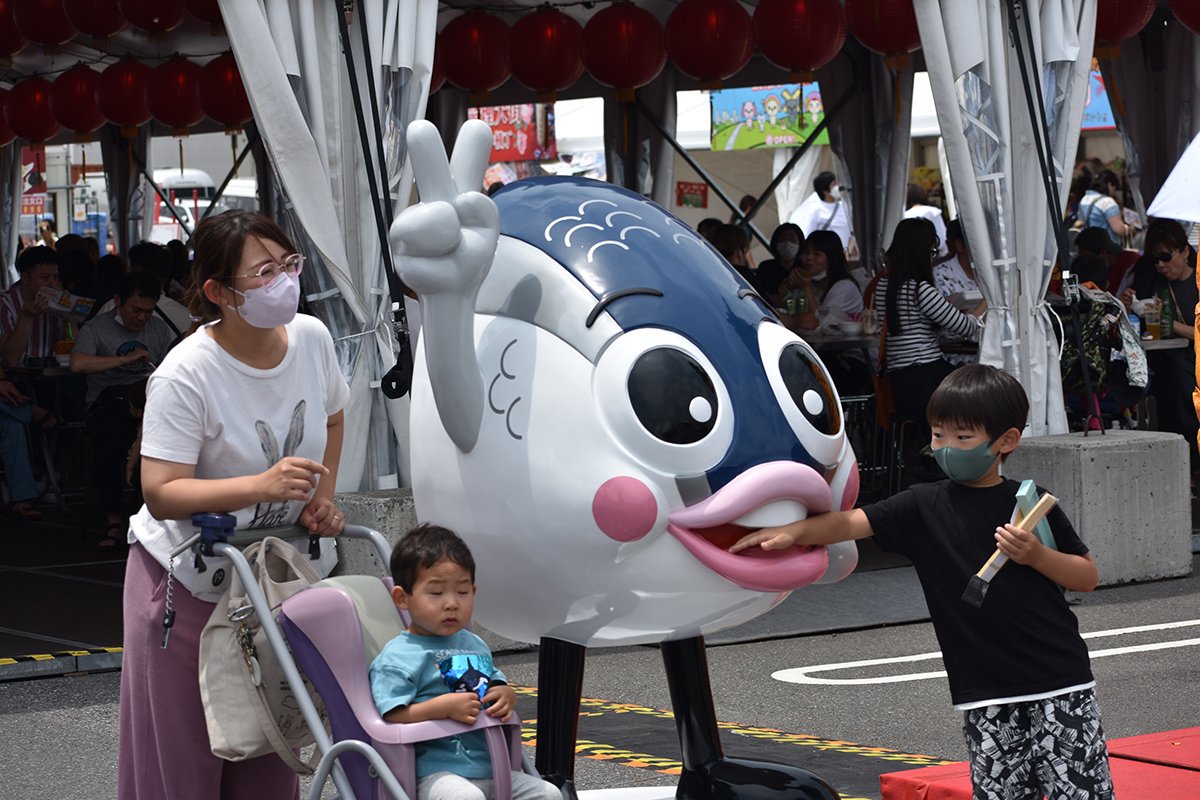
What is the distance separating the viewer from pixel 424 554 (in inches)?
149

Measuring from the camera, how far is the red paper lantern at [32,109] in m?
15.5

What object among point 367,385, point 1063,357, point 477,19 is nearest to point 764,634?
point 367,385

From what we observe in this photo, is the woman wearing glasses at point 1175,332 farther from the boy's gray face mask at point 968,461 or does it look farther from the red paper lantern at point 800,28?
the boy's gray face mask at point 968,461

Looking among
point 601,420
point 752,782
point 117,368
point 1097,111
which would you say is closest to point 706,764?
point 752,782

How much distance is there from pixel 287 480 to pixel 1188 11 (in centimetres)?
906

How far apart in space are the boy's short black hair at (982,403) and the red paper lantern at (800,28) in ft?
25.1

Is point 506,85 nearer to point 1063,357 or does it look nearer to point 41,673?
point 1063,357

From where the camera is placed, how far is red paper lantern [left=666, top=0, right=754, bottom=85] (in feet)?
38.2

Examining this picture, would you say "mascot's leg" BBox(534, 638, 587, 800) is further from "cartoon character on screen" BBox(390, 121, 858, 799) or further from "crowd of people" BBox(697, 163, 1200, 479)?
"crowd of people" BBox(697, 163, 1200, 479)

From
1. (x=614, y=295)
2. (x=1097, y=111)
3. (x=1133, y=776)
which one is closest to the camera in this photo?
(x=614, y=295)

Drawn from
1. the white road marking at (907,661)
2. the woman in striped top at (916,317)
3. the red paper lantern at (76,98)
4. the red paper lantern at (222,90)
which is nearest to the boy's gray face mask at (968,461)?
the white road marking at (907,661)

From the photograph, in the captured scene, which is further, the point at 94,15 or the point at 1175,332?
the point at 94,15

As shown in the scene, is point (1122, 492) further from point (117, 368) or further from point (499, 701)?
point (499, 701)

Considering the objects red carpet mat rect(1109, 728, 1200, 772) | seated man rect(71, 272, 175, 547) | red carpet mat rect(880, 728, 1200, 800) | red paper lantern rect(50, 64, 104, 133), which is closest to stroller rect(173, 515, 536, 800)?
red carpet mat rect(880, 728, 1200, 800)
